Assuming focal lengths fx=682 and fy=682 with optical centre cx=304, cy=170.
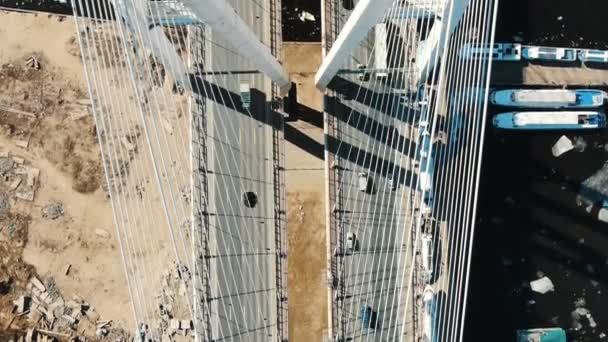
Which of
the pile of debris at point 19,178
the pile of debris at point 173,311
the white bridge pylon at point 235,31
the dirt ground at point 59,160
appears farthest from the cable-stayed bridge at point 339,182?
the pile of debris at point 19,178

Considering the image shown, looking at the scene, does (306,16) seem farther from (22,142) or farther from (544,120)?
(22,142)

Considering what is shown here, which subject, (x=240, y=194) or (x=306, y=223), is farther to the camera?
(x=306, y=223)

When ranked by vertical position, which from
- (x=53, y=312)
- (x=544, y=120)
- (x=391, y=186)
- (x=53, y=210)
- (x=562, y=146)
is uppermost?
(x=544, y=120)

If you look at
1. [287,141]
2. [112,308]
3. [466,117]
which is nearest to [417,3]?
[466,117]

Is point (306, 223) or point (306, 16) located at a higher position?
point (306, 16)

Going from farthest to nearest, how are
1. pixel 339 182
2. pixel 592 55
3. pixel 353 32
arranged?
pixel 592 55 → pixel 339 182 → pixel 353 32

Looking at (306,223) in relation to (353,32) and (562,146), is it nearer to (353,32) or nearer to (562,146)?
(353,32)

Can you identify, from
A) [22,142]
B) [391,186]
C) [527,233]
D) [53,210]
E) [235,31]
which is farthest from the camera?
[527,233]

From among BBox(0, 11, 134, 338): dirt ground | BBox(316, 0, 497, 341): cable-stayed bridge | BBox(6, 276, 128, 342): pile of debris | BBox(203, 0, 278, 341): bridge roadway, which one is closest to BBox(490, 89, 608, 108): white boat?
BBox(316, 0, 497, 341): cable-stayed bridge

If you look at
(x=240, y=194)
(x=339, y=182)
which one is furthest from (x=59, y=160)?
(x=339, y=182)
